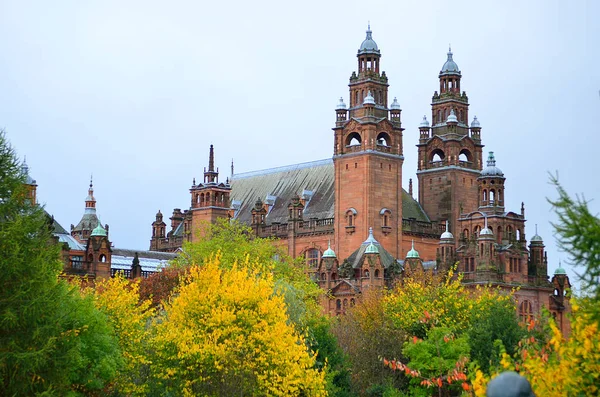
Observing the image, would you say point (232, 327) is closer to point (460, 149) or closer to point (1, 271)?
point (1, 271)

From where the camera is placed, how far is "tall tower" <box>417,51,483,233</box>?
143 m

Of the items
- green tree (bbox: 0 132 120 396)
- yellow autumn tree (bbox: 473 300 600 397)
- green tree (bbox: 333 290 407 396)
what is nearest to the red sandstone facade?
green tree (bbox: 333 290 407 396)

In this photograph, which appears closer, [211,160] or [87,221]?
[211,160]

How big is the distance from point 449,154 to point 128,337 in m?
84.6

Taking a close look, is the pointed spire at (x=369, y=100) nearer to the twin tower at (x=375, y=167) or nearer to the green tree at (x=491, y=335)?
the twin tower at (x=375, y=167)

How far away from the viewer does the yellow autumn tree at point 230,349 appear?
57.8 m

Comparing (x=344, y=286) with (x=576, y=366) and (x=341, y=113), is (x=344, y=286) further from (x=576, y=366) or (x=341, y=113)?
(x=576, y=366)

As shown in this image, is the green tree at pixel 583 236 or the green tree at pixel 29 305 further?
the green tree at pixel 29 305

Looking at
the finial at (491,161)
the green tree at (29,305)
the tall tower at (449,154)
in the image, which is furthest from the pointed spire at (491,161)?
the green tree at (29,305)

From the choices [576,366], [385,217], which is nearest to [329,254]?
[385,217]

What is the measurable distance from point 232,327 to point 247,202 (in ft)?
338

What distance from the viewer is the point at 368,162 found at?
436ft

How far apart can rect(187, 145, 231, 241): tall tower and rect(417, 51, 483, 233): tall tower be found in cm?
2444

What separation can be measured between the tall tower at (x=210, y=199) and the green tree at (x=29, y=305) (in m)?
97.6
